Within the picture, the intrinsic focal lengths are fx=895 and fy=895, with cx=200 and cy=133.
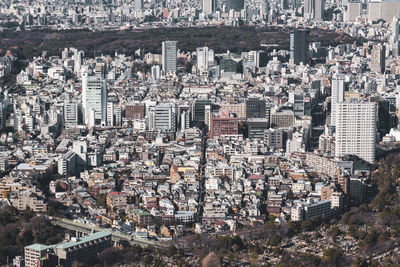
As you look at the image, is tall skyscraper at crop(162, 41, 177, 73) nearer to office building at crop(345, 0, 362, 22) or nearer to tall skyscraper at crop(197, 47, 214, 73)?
tall skyscraper at crop(197, 47, 214, 73)

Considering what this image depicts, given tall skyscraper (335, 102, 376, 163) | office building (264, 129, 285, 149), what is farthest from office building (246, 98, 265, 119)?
tall skyscraper (335, 102, 376, 163)

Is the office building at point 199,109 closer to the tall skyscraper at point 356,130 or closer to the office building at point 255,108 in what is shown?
the office building at point 255,108

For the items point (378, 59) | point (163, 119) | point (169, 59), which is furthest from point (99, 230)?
point (378, 59)

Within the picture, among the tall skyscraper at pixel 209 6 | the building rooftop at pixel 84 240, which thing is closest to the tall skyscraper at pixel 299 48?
the building rooftop at pixel 84 240

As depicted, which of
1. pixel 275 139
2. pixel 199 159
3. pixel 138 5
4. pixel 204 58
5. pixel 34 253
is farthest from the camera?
pixel 138 5

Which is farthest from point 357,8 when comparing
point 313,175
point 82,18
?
point 313,175

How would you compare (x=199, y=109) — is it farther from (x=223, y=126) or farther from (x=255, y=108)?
(x=223, y=126)
